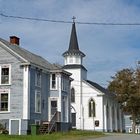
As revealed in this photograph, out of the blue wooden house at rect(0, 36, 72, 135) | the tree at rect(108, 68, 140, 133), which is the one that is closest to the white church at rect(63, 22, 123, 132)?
the tree at rect(108, 68, 140, 133)

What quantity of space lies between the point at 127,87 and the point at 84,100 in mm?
8502

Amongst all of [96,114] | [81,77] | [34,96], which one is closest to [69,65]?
[81,77]

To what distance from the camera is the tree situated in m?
78.0

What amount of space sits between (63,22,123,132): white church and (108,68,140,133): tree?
2945mm

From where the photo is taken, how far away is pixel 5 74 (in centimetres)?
5250

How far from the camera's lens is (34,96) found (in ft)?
173

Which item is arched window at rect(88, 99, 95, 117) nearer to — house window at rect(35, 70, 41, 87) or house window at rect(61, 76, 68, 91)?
house window at rect(61, 76, 68, 91)

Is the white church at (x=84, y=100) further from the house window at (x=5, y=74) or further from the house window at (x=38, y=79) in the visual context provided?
the house window at (x=5, y=74)

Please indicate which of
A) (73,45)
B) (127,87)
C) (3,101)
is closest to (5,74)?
(3,101)

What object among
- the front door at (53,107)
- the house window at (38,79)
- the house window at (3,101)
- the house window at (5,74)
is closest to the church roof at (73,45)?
the front door at (53,107)

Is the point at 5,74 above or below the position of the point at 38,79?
above

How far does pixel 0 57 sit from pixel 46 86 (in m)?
7.49

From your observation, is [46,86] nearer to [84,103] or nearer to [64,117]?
[64,117]

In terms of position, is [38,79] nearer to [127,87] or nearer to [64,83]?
[64,83]
